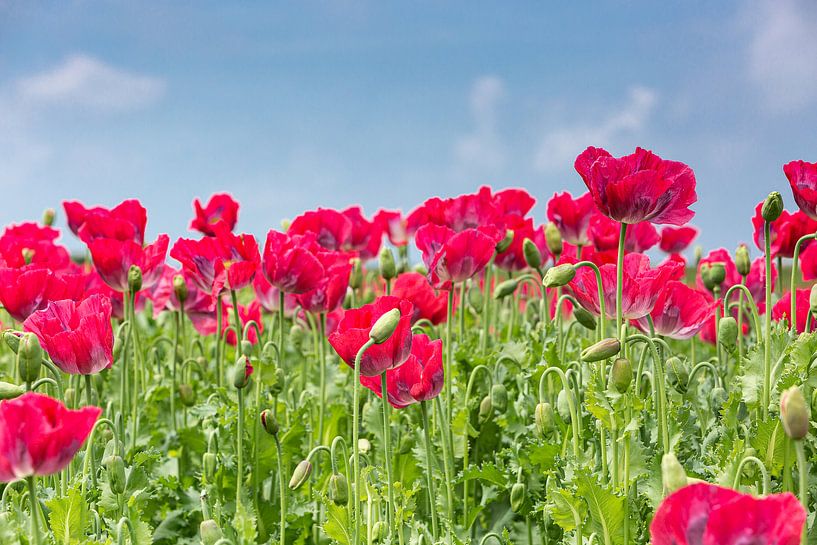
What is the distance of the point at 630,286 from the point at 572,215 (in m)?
1.75

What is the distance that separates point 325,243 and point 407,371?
2.08 metres

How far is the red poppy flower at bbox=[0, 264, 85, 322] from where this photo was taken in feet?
8.67

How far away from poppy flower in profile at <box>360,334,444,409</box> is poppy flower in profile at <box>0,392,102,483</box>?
74 cm

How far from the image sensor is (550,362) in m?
2.87

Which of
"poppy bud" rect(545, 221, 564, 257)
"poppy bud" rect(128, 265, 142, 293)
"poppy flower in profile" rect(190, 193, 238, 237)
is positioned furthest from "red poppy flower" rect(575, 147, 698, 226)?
"poppy flower in profile" rect(190, 193, 238, 237)

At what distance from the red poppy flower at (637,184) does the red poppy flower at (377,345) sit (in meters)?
0.54

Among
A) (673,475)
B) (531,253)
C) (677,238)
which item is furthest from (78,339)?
(677,238)

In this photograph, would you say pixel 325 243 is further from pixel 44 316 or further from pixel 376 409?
pixel 44 316

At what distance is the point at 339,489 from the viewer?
2.09 metres

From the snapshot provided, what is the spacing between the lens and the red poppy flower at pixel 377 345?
1.89m

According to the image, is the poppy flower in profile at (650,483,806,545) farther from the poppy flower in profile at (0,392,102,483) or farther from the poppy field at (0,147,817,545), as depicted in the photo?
the poppy flower in profile at (0,392,102,483)

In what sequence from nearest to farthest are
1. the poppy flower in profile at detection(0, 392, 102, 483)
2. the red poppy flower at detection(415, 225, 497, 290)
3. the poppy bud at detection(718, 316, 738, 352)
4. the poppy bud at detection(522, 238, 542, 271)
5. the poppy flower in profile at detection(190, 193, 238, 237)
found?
1. the poppy flower in profile at detection(0, 392, 102, 483)
2. the poppy bud at detection(718, 316, 738, 352)
3. the red poppy flower at detection(415, 225, 497, 290)
4. the poppy bud at detection(522, 238, 542, 271)
5. the poppy flower in profile at detection(190, 193, 238, 237)

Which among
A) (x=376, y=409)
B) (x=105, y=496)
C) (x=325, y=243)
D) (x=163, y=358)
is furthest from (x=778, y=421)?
(x=163, y=358)

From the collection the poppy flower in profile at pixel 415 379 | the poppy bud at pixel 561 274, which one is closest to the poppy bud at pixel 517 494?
the poppy flower in profile at pixel 415 379
